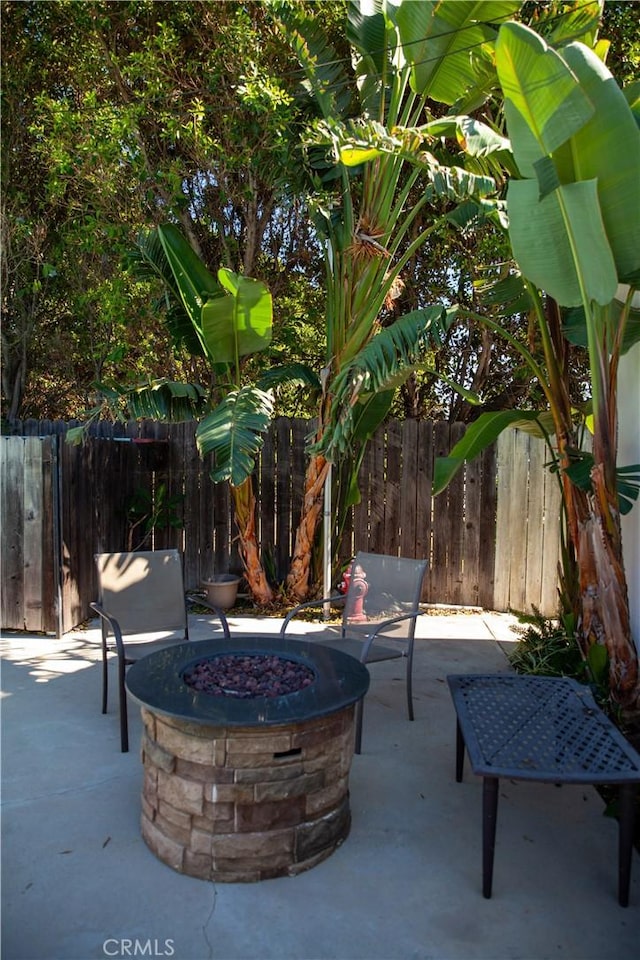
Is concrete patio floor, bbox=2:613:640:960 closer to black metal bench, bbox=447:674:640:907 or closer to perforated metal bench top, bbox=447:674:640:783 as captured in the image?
black metal bench, bbox=447:674:640:907

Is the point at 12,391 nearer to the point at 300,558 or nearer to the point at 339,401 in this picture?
the point at 300,558

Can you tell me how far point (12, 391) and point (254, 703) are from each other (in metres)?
8.44

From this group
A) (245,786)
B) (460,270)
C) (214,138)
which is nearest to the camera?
(245,786)

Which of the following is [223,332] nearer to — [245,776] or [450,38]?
[450,38]

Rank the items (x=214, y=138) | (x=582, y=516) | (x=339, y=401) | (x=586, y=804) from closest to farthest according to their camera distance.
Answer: (x=586, y=804), (x=582, y=516), (x=339, y=401), (x=214, y=138)

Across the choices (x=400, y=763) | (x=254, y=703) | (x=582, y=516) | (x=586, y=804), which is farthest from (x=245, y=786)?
(x=582, y=516)

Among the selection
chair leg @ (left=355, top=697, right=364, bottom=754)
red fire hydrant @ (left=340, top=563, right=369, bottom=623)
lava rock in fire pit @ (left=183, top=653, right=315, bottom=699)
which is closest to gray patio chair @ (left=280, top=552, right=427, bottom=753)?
red fire hydrant @ (left=340, top=563, right=369, bottom=623)

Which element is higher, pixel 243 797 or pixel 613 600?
pixel 613 600

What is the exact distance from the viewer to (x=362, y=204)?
582 cm

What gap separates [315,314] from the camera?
8.01 meters

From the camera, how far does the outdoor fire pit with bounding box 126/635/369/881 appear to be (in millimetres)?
2385

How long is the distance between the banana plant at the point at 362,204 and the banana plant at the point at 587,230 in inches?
39.8
